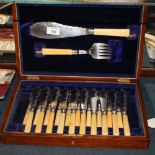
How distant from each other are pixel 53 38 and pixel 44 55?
6 cm

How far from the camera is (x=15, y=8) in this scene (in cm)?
92

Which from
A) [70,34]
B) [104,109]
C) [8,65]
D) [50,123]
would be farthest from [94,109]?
[8,65]

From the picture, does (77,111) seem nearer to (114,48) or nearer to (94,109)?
(94,109)

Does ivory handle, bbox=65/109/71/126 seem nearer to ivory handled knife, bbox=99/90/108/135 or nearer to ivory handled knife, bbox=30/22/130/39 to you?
ivory handled knife, bbox=99/90/108/135

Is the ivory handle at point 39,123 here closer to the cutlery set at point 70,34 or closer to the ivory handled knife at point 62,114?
the ivory handled knife at point 62,114

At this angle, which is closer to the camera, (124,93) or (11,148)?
(11,148)

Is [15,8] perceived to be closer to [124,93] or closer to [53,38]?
[53,38]

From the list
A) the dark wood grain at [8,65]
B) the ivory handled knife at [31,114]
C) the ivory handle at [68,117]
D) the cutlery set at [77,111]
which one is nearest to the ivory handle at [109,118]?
the cutlery set at [77,111]

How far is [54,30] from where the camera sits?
37.4 inches

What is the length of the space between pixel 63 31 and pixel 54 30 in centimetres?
3

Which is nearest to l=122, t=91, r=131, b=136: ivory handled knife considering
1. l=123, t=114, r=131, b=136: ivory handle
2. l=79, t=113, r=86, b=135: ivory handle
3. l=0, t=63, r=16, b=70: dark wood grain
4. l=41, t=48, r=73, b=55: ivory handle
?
l=123, t=114, r=131, b=136: ivory handle

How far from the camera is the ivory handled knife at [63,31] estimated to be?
37.0 inches

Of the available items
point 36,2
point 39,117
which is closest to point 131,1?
point 36,2

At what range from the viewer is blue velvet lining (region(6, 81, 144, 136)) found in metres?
0.82
